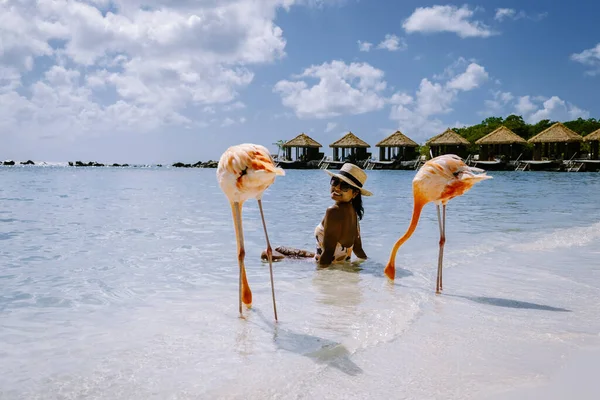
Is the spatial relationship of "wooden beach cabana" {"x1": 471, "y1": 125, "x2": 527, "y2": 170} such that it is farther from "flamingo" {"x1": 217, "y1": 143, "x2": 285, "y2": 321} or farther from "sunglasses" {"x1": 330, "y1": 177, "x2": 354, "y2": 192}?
"flamingo" {"x1": 217, "y1": 143, "x2": 285, "y2": 321}

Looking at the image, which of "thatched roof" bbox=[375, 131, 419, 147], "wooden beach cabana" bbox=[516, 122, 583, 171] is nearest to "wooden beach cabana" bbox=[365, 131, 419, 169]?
"thatched roof" bbox=[375, 131, 419, 147]

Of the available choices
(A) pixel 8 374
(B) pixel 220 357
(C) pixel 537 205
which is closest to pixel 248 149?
(B) pixel 220 357

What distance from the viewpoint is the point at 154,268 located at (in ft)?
19.4

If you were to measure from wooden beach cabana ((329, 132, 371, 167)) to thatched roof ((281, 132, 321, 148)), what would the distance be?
2451 millimetres

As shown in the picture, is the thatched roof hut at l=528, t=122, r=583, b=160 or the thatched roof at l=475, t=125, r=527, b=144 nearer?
the thatched roof hut at l=528, t=122, r=583, b=160

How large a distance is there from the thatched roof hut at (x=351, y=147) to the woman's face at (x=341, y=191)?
51997 mm

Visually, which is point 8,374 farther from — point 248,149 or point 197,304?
point 248,149

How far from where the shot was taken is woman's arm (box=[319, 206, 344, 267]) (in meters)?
5.37

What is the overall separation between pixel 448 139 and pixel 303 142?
17.4 m

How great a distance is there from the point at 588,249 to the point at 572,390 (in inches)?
205

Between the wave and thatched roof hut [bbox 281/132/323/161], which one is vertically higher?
thatched roof hut [bbox 281/132/323/161]

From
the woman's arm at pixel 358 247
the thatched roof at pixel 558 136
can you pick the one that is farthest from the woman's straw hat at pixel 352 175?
the thatched roof at pixel 558 136

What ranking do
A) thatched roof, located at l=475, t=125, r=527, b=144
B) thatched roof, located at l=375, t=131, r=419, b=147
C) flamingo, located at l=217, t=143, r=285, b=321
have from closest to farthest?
flamingo, located at l=217, t=143, r=285, b=321 → thatched roof, located at l=475, t=125, r=527, b=144 → thatched roof, located at l=375, t=131, r=419, b=147

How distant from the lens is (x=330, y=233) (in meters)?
5.46
